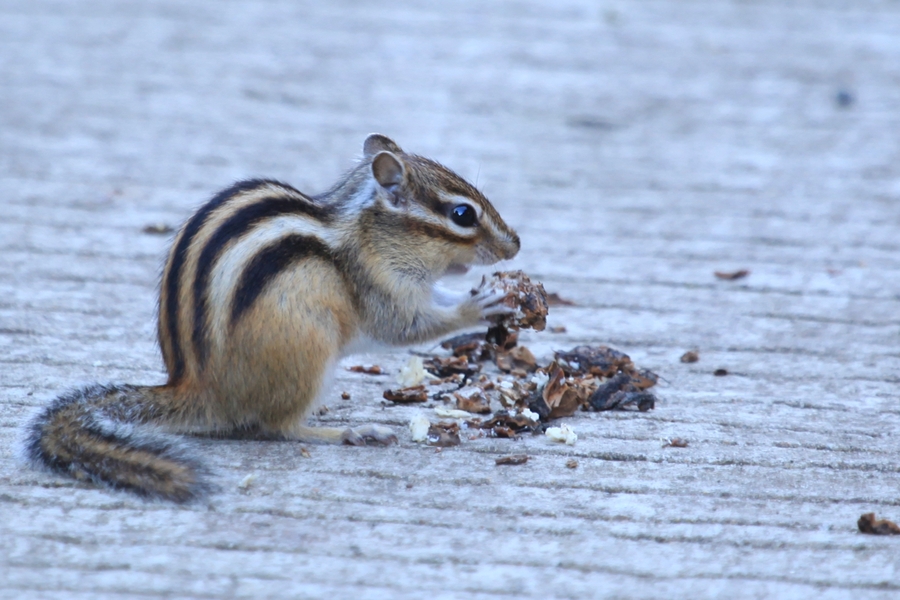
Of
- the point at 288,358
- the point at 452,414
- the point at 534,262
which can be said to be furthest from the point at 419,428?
the point at 534,262

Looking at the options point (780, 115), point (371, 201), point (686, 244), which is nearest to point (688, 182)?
point (686, 244)

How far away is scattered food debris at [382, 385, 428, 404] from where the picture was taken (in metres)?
3.56

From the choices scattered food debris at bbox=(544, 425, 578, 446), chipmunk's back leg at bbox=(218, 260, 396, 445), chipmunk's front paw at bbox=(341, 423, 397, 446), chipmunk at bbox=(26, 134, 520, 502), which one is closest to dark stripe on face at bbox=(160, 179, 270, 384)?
chipmunk at bbox=(26, 134, 520, 502)

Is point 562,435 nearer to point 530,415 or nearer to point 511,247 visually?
point 530,415

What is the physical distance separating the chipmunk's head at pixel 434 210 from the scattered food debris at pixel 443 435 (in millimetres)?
515

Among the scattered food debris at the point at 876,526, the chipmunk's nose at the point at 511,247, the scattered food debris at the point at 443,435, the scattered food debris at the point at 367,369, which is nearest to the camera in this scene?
the scattered food debris at the point at 876,526

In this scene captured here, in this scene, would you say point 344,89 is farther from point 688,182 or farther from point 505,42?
point 688,182

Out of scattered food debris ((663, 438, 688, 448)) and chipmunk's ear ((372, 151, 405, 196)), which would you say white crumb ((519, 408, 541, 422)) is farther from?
chipmunk's ear ((372, 151, 405, 196))

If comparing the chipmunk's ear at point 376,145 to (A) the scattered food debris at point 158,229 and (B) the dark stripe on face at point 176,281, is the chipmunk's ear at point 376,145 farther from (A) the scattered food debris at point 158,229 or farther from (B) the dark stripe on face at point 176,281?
(A) the scattered food debris at point 158,229

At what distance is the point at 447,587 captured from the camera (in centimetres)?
247

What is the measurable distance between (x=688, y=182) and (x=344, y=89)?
6.99ft

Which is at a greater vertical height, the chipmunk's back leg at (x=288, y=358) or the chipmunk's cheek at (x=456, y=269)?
the chipmunk's cheek at (x=456, y=269)

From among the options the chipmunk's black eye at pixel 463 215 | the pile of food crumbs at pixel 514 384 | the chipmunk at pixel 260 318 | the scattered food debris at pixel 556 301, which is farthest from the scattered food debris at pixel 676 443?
the scattered food debris at pixel 556 301

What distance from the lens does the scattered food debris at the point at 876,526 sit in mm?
2758
